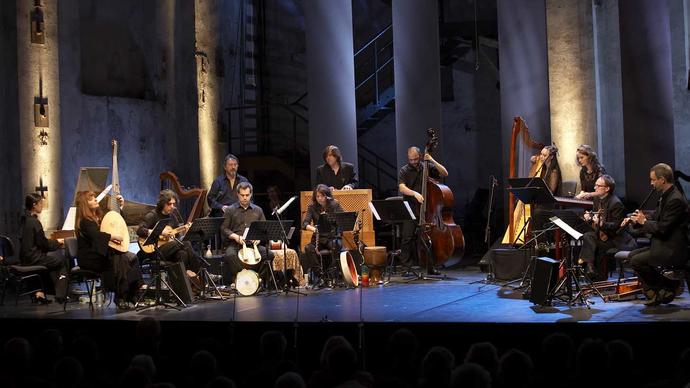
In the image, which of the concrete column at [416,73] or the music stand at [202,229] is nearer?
the music stand at [202,229]

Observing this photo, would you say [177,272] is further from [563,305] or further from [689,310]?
[689,310]

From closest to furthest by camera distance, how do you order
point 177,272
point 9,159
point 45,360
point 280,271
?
1. point 45,360
2. point 177,272
3. point 280,271
4. point 9,159

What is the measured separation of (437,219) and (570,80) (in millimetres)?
3839

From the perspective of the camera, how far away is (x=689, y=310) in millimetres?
7805

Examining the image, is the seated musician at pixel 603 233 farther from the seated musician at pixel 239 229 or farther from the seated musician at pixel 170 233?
→ the seated musician at pixel 170 233

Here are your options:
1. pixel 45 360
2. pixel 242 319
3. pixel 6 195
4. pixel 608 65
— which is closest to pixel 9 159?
pixel 6 195

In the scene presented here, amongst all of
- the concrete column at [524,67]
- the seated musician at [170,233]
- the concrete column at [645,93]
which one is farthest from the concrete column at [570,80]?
the seated musician at [170,233]

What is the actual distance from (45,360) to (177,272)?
3.23 metres

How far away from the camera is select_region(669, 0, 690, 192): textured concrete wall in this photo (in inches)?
560

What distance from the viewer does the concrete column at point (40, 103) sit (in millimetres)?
12625

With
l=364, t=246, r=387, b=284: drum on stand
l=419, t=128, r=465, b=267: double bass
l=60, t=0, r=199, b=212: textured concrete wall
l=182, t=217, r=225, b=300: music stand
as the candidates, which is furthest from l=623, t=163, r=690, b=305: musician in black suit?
l=60, t=0, r=199, b=212: textured concrete wall

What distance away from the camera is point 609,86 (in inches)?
642

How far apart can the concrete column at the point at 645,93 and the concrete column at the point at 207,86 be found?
7.89 m

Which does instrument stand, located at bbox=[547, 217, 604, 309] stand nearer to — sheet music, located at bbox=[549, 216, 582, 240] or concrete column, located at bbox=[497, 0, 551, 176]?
sheet music, located at bbox=[549, 216, 582, 240]
